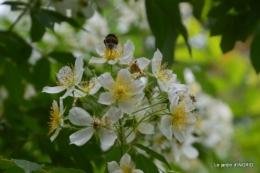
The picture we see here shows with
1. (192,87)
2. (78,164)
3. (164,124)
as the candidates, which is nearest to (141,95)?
(164,124)

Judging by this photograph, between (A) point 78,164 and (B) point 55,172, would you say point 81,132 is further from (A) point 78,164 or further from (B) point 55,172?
(A) point 78,164

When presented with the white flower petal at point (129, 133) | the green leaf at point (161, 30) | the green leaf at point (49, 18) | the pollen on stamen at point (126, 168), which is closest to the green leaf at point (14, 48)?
the green leaf at point (49, 18)

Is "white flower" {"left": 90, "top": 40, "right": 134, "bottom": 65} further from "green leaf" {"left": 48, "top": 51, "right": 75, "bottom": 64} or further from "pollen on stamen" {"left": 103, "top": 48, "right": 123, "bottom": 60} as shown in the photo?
"green leaf" {"left": 48, "top": 51, "right": 75, "bottom": 64}

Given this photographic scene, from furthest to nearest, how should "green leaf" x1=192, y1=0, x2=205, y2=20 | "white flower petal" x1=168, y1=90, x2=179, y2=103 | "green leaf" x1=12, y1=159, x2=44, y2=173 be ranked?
"green leaf" x1=192, y1=0, x2=205, y2=20 < "white flower petal" x1=168, y1=90, x2=179, y2=103 < "green leaf" x1=12, y1=159, x2=44, y2=173

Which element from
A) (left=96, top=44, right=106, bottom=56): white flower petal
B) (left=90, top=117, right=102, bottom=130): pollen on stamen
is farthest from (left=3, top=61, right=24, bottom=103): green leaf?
(left=90, top=117, right=102, bottom=130): pollen on stamen

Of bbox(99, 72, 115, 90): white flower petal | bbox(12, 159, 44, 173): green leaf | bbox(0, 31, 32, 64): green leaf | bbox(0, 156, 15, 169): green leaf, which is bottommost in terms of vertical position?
bbox(12, 159, 44, 173): green leaf

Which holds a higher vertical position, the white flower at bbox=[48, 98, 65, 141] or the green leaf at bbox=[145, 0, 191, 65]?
the green leaf at bbox=[145, 0, 191, 65]

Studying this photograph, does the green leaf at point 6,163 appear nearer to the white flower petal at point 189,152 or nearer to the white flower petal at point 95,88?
the white flower petal at point 95,88

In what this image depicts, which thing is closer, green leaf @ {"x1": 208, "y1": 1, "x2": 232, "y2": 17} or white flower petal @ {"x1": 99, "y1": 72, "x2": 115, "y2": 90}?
white flower petal @ {"x1": 99, "y1": 72, "x2": 115, "y2": 90}
